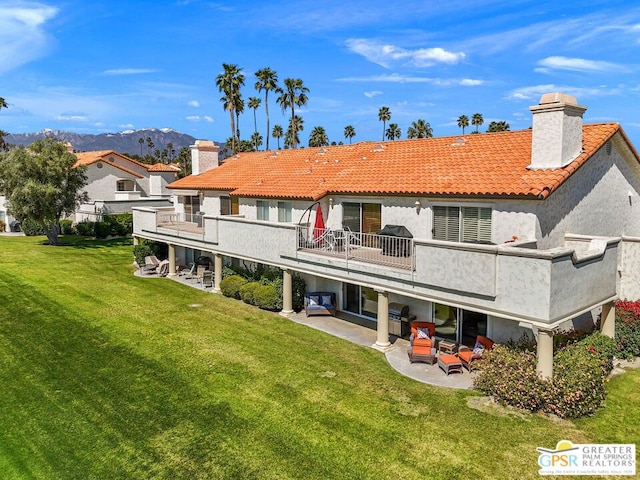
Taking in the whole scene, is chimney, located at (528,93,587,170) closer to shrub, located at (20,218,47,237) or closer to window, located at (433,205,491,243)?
window, located at (433,205,491,243)

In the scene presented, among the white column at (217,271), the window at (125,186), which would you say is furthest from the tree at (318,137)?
the white column at (217,271)

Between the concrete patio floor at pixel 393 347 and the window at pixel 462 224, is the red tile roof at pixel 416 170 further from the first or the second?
the concrete patio floor at pixel 393 347

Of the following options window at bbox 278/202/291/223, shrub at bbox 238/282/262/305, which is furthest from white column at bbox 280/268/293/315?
window at bbox 278/202/291/223

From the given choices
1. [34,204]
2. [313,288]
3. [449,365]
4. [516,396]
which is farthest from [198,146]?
[516,396]

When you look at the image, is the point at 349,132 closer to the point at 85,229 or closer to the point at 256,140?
the point at 256,140

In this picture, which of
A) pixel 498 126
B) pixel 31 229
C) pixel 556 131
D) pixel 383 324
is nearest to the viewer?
pixel 556 131

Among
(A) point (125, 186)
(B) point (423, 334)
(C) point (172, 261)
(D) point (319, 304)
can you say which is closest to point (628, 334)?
(B) point (423, 334)

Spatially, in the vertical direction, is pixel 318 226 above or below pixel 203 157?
below
